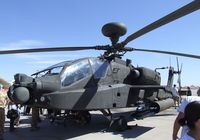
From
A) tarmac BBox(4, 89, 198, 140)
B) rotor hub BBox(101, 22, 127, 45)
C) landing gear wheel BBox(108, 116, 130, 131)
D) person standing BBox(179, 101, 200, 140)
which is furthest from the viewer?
landing gear wheel BBox(108, 116, 130, 131)

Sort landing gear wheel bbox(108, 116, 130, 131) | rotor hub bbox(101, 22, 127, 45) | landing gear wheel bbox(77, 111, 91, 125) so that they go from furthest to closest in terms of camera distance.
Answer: landing gear wheel bbox(77, 111, 91, 125), landing gear wheel bbox(108, 116, 130, 131), rotor hub bbox(101, 22, 127, 45)

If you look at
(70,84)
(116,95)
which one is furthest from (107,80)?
(70,84)

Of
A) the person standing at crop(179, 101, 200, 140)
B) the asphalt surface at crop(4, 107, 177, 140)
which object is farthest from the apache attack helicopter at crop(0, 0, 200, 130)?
the person standing at crop(179, 101, 200, 140)

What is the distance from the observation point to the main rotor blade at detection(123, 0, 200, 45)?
5814 millimetres

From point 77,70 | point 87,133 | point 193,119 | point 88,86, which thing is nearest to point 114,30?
point 77,70

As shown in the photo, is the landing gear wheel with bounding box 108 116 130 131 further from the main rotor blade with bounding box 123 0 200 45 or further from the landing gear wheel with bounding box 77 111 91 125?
the main rotor blade with bounding box 123 0 200 45

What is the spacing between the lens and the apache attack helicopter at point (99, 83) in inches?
325

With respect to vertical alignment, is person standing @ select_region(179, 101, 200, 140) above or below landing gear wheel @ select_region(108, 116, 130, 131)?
above

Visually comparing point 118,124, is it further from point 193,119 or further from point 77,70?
point 193,119

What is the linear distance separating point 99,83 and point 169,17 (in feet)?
12.7

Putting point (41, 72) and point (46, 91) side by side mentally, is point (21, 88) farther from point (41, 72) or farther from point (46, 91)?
point (41, 72)

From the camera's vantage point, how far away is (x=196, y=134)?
2695 millimetres

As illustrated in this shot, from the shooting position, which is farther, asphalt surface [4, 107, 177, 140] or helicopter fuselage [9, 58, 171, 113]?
asphalt surface [4, 107, 177, 140]

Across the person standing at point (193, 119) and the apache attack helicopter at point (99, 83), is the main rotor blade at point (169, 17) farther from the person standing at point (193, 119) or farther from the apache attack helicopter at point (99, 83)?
the person standing at point (193, 119)
